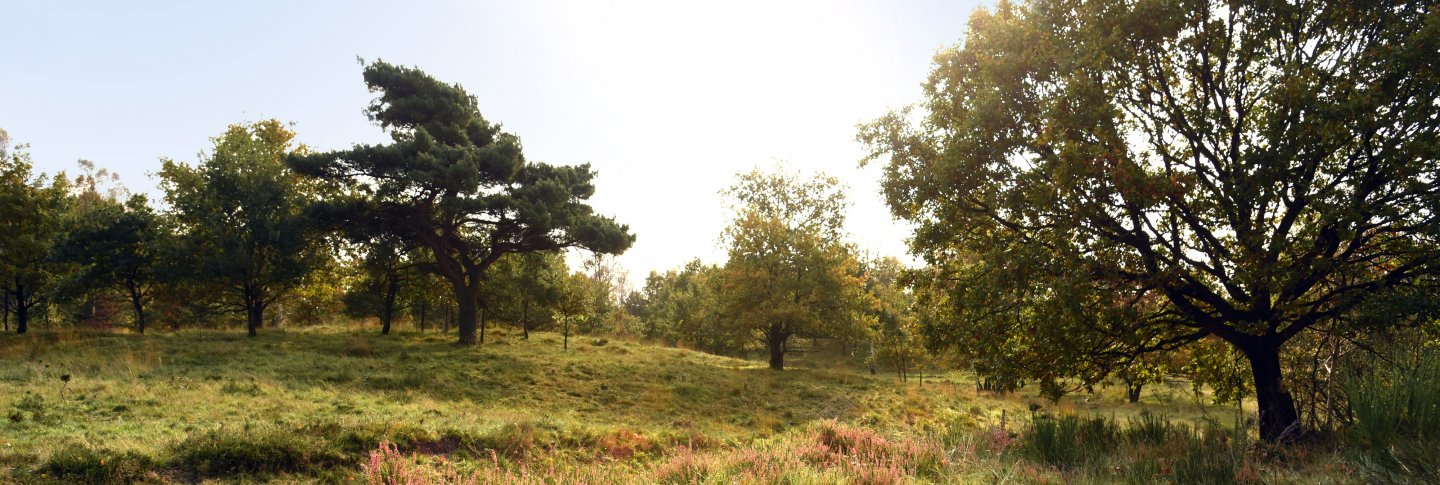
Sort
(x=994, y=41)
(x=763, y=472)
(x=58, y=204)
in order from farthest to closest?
(x=58, y=204) → (x=994, y=41) → (x=763, y=472)

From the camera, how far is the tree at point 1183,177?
28.0 ft

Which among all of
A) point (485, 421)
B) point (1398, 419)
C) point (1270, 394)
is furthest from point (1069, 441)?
point (485, 421)

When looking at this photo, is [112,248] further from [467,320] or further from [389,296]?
[467,320]

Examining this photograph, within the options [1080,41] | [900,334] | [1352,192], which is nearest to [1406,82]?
[1352,192]

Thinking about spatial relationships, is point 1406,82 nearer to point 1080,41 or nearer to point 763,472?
point 1080,41

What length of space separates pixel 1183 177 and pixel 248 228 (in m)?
33.6

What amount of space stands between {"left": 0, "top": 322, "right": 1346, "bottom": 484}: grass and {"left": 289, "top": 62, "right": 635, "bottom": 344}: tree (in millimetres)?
5142

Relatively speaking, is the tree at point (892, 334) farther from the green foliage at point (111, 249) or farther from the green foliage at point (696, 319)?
the green foliage at point (111, 249)

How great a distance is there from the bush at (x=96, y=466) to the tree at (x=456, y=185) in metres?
16.7

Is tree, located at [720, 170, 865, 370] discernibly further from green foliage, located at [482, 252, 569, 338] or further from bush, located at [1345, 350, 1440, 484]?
bush, located at [1345, 350, 1440, 484]

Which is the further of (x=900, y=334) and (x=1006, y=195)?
(x=900, y=334)

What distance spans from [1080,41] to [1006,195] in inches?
129

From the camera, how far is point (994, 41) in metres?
12.4

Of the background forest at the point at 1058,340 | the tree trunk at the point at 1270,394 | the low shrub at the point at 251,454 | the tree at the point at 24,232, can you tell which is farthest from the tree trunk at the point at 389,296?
the tree trunk at the point at 1270,394
